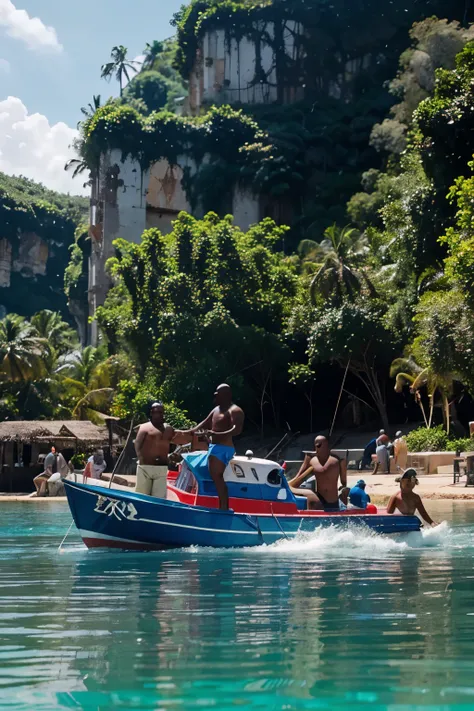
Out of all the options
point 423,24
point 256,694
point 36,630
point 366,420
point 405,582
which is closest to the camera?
point 256,694

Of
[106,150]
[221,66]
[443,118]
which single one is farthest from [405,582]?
[221,66]

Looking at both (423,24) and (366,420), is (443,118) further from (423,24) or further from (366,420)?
(423,24)

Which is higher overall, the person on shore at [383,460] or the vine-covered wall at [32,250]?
the vine-covered wall at [32,250]

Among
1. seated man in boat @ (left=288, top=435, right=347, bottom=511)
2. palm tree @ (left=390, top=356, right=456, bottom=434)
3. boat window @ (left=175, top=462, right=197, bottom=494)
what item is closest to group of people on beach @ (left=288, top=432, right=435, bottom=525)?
seated man in boat @ (left=288, top=435, right=347, bottom=511)

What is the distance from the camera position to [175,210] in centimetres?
7275

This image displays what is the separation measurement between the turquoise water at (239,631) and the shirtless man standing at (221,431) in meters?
1.13

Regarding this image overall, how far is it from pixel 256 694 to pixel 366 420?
1870 inches

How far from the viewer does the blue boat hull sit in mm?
15000

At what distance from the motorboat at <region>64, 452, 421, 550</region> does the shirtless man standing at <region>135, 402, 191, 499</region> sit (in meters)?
0.46

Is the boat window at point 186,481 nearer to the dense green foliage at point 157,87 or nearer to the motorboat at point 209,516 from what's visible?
the motorboat at point 209,516

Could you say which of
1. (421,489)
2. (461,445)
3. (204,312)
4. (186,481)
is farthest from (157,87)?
(186,481)

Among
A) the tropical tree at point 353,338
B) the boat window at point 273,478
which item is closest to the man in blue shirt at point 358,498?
the boat window at point 273,478

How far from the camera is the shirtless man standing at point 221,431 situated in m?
14.6

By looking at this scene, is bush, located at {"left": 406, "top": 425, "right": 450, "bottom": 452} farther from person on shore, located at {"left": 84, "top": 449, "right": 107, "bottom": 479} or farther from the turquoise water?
the turquoise water
